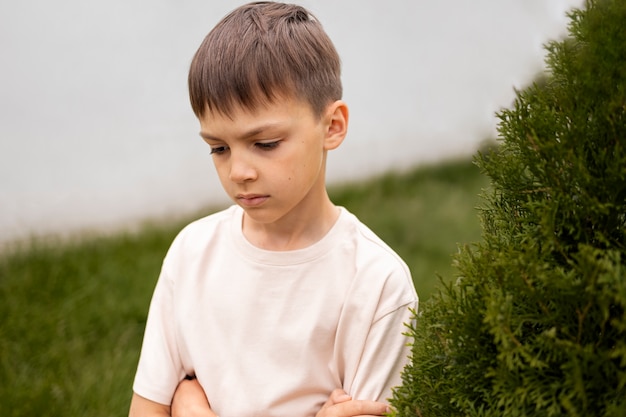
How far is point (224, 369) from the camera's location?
9.04ft

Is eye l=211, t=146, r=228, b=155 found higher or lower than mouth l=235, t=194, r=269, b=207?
higher

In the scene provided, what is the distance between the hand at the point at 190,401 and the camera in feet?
8.93

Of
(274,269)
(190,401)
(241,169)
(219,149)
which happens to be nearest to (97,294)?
(190,401)

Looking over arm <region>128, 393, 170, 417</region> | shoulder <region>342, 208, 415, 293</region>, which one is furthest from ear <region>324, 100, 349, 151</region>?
arm <region>128, 393, 170, 417</region>

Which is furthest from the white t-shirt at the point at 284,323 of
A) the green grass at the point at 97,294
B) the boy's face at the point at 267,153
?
the green grass at the point at 97,294

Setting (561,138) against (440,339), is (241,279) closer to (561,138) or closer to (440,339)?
(440,339)

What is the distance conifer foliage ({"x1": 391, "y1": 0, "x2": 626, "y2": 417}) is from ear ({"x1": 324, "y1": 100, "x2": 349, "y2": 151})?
817 mm

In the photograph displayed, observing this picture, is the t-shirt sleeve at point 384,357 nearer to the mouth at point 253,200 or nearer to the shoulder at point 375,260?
the shoulder at point 375,260

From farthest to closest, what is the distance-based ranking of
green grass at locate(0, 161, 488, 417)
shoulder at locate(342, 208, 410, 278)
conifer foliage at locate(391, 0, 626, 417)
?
green grass at locate(0, 161, 488, 417) < shoulder at locate(342, 208, 410, 278) < conifer foliage at locate(391, 0, 626, 417)

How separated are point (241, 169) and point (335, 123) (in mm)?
467

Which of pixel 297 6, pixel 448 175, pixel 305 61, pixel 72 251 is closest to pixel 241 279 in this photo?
pixel 305 61

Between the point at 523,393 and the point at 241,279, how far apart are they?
52.8 inches

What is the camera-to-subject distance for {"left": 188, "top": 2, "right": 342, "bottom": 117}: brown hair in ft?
8.04

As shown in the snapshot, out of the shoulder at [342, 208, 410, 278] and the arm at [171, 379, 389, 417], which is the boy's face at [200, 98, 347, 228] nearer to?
the shoulder at [342, 208, 410, 278]
